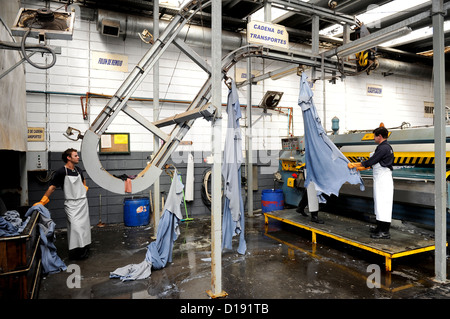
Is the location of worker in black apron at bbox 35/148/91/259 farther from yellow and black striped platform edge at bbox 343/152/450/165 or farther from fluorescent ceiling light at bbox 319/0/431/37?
fluorescent ceiling light at bbox 319/0/431/37

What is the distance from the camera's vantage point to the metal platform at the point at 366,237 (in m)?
3.54

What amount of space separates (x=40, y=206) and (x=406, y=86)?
1017cm

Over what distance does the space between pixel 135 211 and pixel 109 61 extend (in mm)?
3086

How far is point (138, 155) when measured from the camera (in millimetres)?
6164

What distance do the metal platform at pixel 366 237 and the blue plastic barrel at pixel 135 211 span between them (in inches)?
99.7

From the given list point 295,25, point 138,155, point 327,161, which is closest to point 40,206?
point 138,155

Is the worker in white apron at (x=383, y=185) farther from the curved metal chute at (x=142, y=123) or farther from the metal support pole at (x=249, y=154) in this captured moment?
the metal support pole at (x=249, y=154)

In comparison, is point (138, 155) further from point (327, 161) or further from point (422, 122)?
point (422, 122)

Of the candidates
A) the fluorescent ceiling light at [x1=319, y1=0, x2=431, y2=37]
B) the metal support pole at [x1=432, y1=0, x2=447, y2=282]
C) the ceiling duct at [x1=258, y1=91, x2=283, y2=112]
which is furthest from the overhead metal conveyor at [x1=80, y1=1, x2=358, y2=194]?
the fluorescent ceiling light at [x1=319, y1=0, x2=431, y2=37]

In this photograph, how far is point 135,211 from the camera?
18.6 feet

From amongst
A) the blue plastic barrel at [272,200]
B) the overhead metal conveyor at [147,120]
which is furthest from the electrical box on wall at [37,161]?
the blue plastic barrel at [272,200]

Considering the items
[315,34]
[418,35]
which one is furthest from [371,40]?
[418,35]

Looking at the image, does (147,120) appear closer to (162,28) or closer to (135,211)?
(135,211)

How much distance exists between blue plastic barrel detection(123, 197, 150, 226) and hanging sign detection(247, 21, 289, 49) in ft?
11.8
